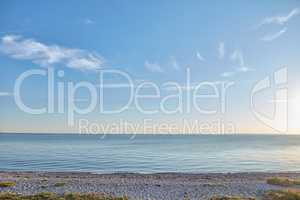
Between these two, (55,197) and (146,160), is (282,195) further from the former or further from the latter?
(146,160)

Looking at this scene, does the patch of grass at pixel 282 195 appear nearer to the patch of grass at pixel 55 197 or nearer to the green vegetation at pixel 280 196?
the green vegetation at pixel 280 196

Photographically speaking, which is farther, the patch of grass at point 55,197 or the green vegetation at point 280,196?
the green vegetation at point 280,196

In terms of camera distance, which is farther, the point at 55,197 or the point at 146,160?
the point at 146,160

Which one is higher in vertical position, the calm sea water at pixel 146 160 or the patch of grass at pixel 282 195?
the patch of grass at pixel 282 195

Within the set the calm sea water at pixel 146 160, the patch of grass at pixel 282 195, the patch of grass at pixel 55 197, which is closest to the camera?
the patch of grass at pixel 55 197

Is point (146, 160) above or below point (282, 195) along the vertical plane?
below

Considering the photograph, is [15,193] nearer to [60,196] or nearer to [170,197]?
[60,196]

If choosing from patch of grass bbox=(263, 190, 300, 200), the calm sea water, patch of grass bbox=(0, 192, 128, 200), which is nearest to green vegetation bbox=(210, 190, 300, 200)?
patch of grass bbox=(263, 190, 300, 200)

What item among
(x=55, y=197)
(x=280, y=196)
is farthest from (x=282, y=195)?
(x=55, y=197)

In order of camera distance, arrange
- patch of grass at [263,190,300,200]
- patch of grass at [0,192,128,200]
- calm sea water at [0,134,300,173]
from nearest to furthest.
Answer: patch of grass at [0,192,128,200]
patch of grass at [263,190,300,200]
calm sea water at [0,134,300,173]

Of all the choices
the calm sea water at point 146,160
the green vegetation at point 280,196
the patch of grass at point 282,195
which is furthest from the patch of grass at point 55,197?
the calm sea water at point 146,160

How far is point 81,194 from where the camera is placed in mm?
17141

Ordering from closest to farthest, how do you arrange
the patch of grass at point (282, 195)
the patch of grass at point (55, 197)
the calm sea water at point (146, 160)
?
the patch of grass at point (55, 197) → the patch of grass at point (282, 195) → the calm sea water at point (146, 160)

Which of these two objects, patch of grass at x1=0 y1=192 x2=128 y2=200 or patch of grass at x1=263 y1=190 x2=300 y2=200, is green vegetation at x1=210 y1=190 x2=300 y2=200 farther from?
patch of grass at x1=0 y1=192 x2=128 y2=200
